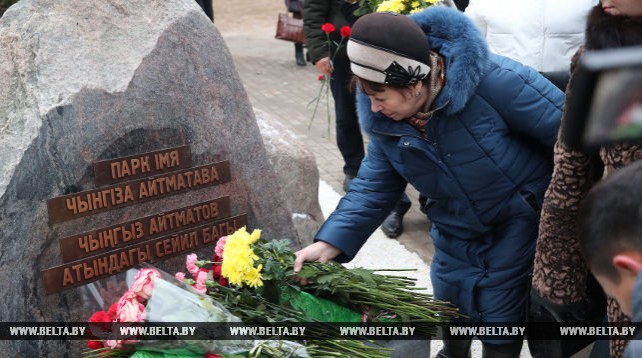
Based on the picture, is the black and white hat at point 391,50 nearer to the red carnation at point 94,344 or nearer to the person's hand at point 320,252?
the person's hand at point 320,252

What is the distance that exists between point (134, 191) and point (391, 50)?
1.32 metres

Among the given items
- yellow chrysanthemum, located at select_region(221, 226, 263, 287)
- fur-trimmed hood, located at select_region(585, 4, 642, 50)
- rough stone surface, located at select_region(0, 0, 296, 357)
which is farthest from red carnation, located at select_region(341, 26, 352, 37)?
fur-trimmed hood, located at select_region(585, 4, 642, 50)

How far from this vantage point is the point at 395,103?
2652 millimetres

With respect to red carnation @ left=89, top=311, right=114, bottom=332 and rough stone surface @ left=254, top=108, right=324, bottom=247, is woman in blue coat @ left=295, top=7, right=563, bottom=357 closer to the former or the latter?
red carnation @ left=89, top=311, right=114, bottom=332

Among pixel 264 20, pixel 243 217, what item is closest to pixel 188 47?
pixel 243 217

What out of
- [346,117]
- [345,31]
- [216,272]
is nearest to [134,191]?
[216,272]

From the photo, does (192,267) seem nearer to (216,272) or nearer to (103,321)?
(216,272)

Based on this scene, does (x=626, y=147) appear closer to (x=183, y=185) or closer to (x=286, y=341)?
(x=286, y=341)

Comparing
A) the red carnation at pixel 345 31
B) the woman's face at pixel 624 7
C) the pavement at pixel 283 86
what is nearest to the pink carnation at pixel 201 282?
the woman's face at pixel 624 7

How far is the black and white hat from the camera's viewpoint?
2.54 meters

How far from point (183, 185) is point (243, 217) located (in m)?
0.35

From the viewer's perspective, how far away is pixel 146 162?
327 centimetres

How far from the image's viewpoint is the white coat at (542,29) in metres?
3.95

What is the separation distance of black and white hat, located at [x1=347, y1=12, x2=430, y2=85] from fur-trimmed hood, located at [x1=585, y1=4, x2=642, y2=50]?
62cm
